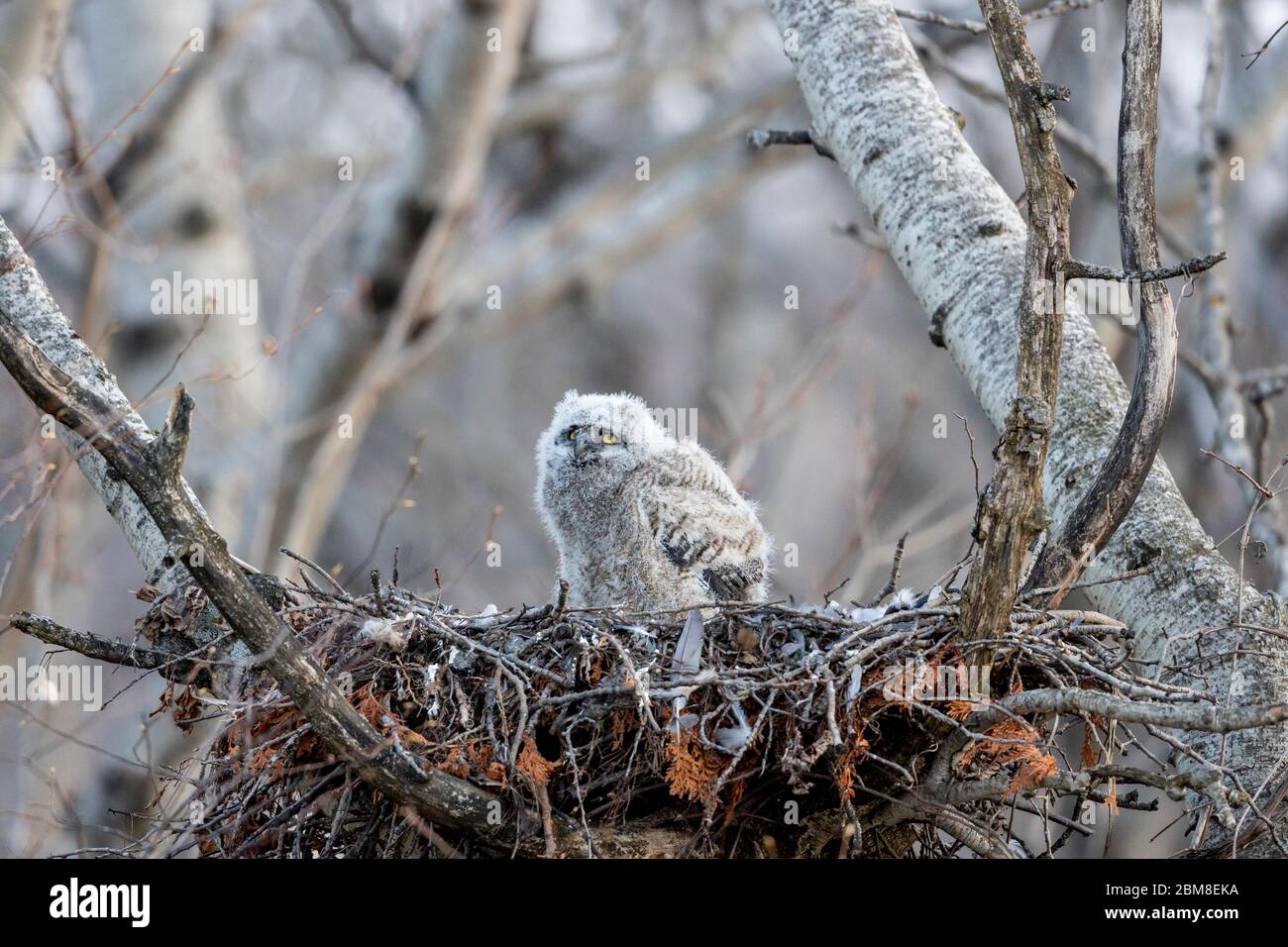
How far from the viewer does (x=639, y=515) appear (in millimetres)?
5117

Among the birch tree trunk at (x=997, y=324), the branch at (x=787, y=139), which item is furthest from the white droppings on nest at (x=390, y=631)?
the branch at (x=787, y=139)

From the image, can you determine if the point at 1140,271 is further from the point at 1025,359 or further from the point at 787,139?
the point at 787,139

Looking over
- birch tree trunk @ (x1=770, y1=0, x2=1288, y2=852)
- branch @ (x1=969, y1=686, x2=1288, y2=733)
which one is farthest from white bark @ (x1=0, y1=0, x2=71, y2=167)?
branch @ (x1=969, y1=686, x2=1288, y2=733)

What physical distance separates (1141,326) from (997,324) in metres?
0.78

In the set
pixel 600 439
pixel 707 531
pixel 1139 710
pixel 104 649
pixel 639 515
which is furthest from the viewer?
pixel 600 439

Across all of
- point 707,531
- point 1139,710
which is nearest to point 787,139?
point 707,531

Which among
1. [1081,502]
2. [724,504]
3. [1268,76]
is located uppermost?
[1268,76]

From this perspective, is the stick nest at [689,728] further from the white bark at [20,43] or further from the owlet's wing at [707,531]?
the white bark at [20,43]

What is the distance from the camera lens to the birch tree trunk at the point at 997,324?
12.0ft

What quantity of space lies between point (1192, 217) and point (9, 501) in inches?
384

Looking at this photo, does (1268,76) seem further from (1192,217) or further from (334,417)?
(334,417)

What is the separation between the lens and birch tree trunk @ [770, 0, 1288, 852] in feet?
12.0

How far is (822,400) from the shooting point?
18469mm
